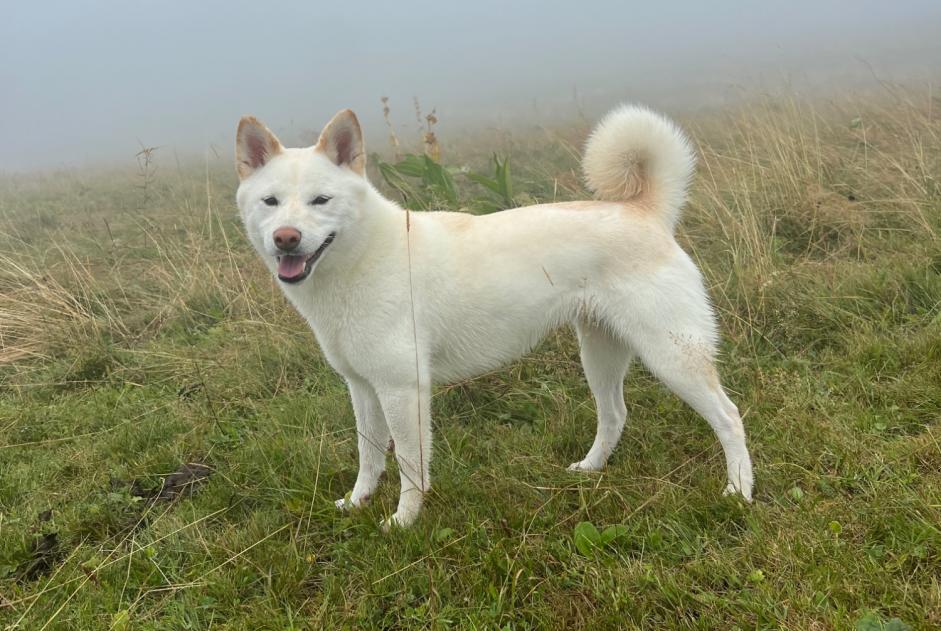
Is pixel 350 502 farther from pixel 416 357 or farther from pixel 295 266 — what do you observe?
pixel 295 266

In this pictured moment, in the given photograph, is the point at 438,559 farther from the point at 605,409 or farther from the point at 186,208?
the point at 186,208

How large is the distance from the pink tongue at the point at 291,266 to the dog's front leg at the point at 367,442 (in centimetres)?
60

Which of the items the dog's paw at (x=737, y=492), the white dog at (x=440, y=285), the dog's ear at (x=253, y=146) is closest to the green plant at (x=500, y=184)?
the white dog at (x=440, y=285)

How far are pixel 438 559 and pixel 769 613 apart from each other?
99 cm

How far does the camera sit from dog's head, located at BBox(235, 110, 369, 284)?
6.71ft

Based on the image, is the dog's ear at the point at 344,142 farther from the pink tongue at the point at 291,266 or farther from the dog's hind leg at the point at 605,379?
the dog's hind leg at the point at 605,379

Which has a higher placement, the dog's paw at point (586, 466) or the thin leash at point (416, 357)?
the thin leash at point (416, 357)

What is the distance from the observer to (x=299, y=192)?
212 centimetres

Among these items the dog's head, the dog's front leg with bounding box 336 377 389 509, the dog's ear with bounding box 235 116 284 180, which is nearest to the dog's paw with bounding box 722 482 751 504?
the dog's front leg with bounding box 336 377 389 509

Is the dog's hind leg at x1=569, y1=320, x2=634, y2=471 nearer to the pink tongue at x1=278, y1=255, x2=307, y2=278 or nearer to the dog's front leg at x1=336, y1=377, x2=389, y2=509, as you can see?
the dog's front leg at x1=336, y1=377, x2=389, y2=509

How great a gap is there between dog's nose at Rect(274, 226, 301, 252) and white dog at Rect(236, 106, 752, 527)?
62mm

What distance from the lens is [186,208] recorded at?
22.0 feet

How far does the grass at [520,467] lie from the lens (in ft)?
5.60

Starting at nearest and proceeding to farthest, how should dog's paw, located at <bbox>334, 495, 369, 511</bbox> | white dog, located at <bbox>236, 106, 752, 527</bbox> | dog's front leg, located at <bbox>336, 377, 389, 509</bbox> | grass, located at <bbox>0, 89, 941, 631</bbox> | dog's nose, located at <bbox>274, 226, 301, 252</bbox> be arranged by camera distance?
grass, located at <bbox>0, 89, 941, 631</bbox>, dog's nose, located at <bbox>274, 226, 301, 252</bbox>, white dog, located at <bbox>236, 106, 752, 527</bbox>, dog's paw, located at <bbox>334, 495, 369, 511</bbox>, dog's front leg, located at <bbox>336, 377, 389, 509</bbox>
